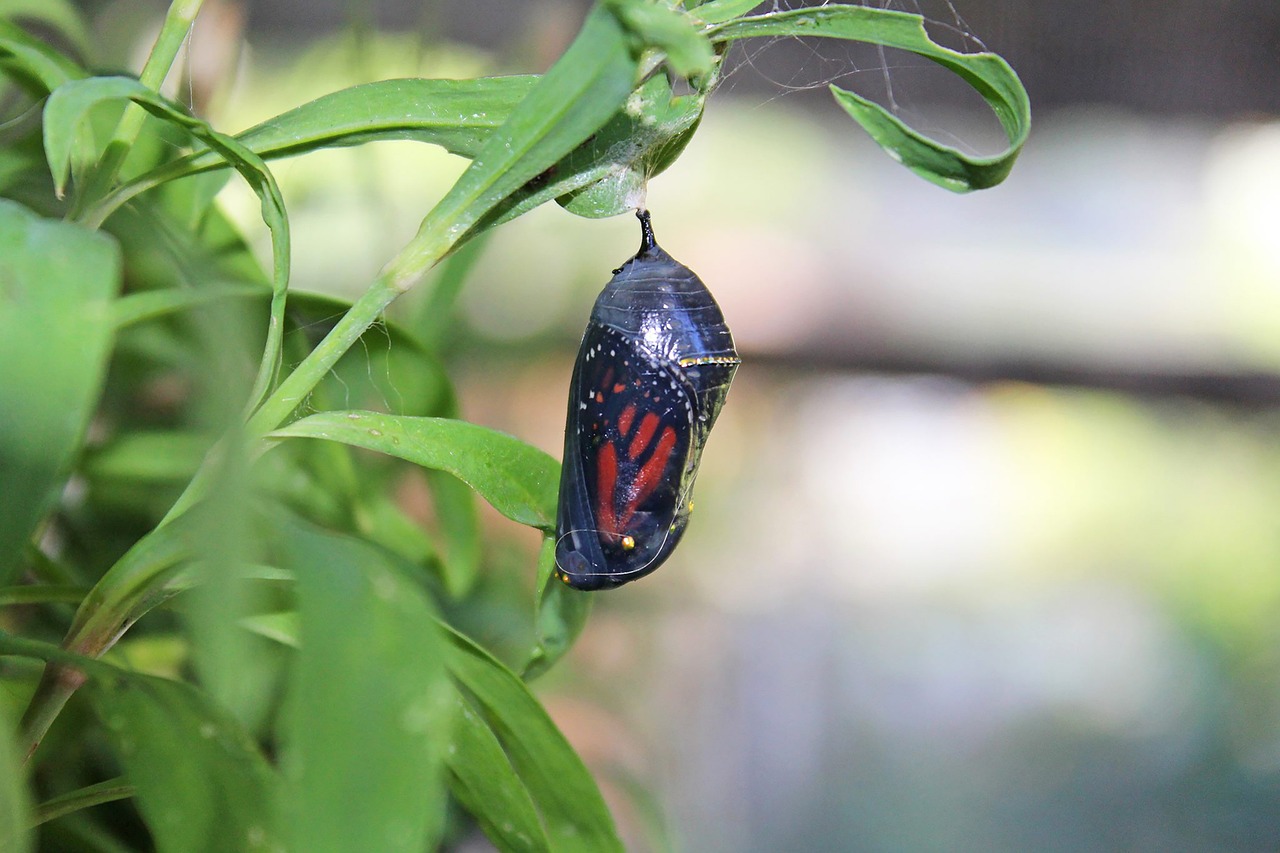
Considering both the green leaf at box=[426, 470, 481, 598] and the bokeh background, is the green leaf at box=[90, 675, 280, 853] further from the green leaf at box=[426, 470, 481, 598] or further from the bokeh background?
the bokeh background

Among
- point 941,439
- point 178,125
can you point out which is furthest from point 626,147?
point 941,439

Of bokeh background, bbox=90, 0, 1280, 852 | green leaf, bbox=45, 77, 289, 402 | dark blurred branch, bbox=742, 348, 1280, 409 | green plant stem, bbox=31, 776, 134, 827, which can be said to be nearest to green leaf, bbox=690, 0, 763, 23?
green leaf, bbox=45, 77, 289, 402

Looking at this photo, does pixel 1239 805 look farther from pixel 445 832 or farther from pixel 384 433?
pixel 384 433

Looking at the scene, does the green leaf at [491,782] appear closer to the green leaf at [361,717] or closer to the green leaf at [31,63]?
the green leaf at [361,717]

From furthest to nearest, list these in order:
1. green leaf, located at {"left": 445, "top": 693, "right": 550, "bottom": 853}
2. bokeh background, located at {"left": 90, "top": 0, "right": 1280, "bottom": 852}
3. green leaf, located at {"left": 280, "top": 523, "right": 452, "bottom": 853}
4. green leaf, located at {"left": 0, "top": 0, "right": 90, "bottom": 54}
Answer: bokeh background, located at {"left": 90, "top": 0, "right": 1280, "bottom": 852} < green leaf, located at {"left": 0, "top": 0, "right": 90, "bottom": 54} < green leaf, located at {"left": 445, "top": 693, "right": 550, "bottom": 853} < green leaf, located at {"left": 280, "top": 523, "right": 452, "bottom": 853}

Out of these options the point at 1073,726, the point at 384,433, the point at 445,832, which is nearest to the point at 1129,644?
the point at 1073,726

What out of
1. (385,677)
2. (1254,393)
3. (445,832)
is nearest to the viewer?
(385,677)

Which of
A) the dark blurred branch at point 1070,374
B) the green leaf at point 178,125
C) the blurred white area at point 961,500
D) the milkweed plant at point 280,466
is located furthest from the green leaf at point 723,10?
the dark blurred branch at point 1070,374
